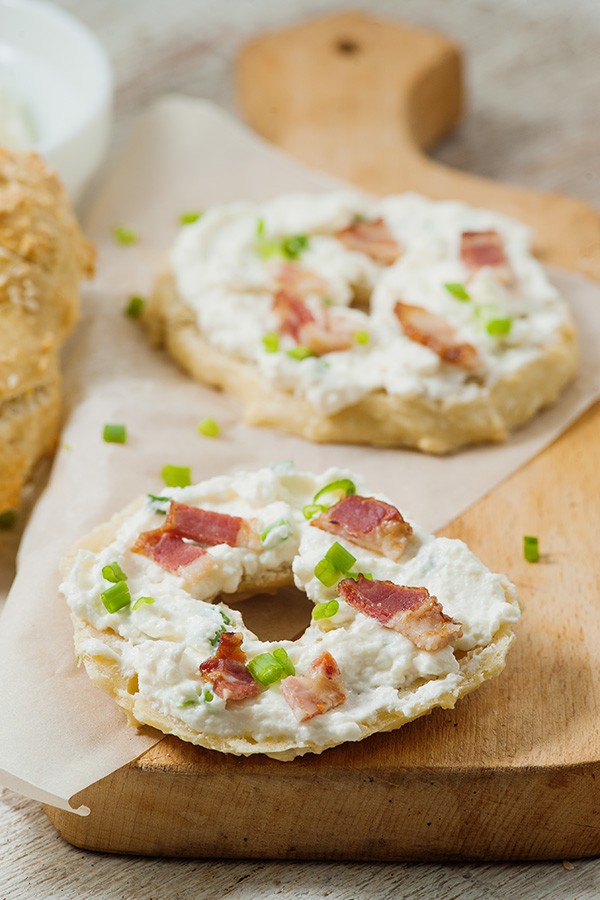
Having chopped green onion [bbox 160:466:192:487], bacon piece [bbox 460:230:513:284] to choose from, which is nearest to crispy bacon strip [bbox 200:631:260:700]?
chopped green onion [bbox 160:466:192:487]

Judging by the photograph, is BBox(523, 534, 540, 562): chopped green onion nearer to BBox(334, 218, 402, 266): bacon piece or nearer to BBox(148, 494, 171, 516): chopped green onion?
BBox(148, 494, 171, 516): chopped green onion

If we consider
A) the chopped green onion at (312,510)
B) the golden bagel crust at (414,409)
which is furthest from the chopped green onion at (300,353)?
the chopped green onion at (312,510)

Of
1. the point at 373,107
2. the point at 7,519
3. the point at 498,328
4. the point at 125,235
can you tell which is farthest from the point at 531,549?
the point at 373,107

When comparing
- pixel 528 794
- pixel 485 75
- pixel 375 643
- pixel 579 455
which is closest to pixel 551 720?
pixel 528 794

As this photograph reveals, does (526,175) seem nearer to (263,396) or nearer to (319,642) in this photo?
(263,396)

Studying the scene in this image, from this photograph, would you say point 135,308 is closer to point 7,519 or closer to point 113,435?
point 113,435
